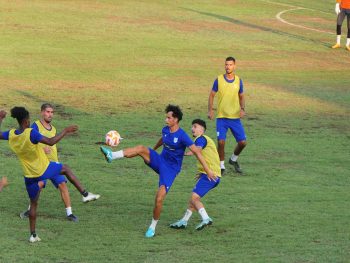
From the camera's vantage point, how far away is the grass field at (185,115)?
51.4ft

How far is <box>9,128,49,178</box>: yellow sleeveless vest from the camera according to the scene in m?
15.1

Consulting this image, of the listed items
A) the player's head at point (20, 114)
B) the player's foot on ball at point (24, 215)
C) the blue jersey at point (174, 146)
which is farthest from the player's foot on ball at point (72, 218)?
the player's head at point (20, 114)

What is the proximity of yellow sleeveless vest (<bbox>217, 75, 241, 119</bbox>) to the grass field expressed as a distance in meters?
1.49

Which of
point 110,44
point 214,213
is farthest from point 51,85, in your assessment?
point 214,213

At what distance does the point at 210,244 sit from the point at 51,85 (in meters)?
16.2

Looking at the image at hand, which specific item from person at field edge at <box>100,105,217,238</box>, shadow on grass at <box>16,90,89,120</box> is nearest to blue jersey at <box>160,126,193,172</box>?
person at field edge at <box>100,105,217,238</box>

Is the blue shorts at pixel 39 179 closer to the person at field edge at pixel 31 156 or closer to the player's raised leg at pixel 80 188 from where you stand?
the person at field edge at pixel 31 156

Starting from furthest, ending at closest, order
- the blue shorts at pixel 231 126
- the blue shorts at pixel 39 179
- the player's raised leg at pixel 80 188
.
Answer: the blue shorts at pixel 231 126 → the player's raised leg at pixel 80 188 → the blue shorts at pixel 39 179

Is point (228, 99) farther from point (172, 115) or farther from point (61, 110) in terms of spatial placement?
point (61, 110)

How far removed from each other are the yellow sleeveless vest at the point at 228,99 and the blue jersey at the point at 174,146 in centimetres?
442

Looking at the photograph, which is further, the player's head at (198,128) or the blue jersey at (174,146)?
the player's head at (198,128)

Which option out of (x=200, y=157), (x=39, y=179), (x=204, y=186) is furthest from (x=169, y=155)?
(x=39, y=179)

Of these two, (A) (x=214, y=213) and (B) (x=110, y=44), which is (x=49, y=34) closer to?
(B) (x=110, y=44)

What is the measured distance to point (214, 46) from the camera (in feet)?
123
